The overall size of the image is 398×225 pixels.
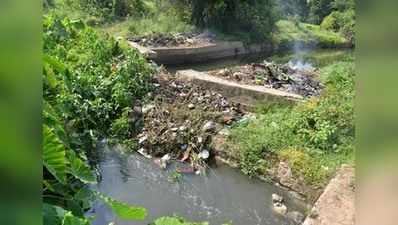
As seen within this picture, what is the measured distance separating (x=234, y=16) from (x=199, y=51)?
348 centimetres

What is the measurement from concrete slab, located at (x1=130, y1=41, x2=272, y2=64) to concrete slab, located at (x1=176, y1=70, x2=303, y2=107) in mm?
2431

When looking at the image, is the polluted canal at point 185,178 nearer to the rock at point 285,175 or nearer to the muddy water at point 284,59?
the rock at point 285,175

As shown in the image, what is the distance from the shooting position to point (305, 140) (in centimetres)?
660

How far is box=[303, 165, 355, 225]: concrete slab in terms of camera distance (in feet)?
14.4

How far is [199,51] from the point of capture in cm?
1469

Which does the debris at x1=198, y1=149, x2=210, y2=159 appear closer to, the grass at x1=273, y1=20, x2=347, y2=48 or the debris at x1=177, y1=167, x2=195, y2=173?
the debris at x1=177, y1=167, x2=195, y2=173

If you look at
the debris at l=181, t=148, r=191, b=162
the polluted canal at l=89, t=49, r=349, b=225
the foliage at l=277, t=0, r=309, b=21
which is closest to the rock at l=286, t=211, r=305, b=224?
the polluted canal at l=89, t=49, r=349, b=225

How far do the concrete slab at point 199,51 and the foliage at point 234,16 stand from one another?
68cm

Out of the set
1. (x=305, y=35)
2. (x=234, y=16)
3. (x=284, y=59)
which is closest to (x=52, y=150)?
(x=284, y=59)

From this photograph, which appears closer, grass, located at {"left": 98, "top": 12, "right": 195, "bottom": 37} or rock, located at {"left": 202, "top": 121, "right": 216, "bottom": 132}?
rock, located at {"left": 202, "top": 121, "right": 216, "bottom": 132}

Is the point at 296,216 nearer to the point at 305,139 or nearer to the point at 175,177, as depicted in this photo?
the point at 305,139

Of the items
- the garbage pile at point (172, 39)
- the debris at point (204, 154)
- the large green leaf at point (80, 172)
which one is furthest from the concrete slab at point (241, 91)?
the large green leaf at point (80, 172)

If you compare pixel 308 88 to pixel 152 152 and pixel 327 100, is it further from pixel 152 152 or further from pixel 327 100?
pixel 152 152
